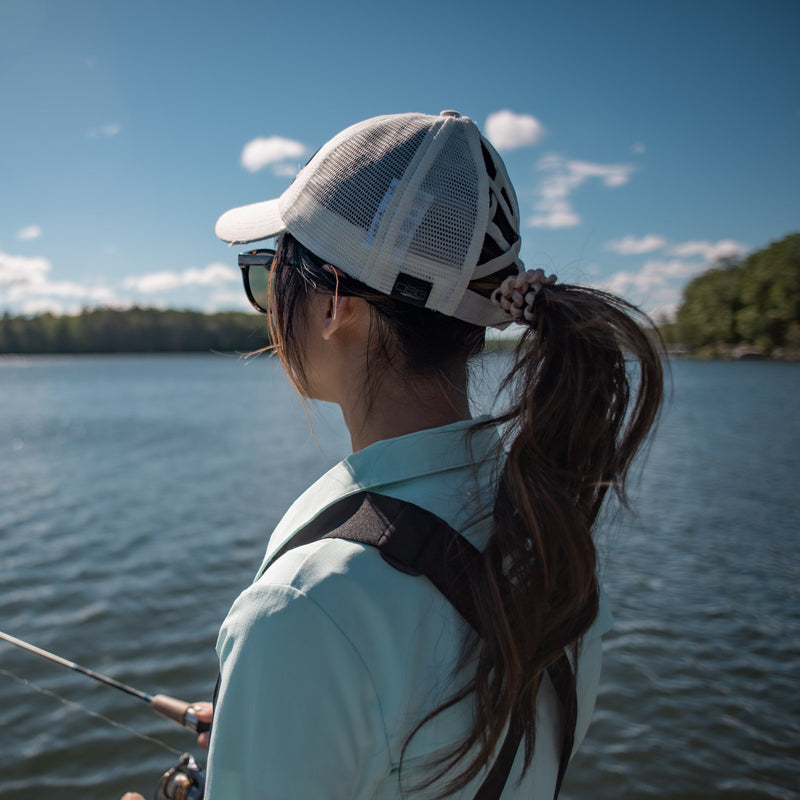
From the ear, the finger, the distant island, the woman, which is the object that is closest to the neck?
the woman

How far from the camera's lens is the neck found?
1.27 m

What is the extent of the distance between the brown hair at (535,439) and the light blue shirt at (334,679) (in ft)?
0.20

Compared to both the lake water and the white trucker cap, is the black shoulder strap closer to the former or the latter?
the white trucker cap

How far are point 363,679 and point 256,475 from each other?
47.5 ft

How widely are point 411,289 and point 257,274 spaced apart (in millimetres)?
453

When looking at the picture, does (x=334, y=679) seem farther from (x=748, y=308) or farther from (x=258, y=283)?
(x=748, y=308)

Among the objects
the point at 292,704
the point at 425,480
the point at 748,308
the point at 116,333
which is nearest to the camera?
the point at 292,704

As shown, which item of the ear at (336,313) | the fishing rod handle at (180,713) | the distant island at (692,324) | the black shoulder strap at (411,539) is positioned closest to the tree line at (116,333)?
the distant island at (692,324)

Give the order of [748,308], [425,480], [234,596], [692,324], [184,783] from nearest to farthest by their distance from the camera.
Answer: [425,480] < [184,783] < [234,596] < [748,308] < [692,324]

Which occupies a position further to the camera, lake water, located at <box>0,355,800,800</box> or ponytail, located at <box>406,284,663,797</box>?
lake water, located at <box>0,355,800,800</box>

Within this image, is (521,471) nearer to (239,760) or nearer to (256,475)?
(239,760)

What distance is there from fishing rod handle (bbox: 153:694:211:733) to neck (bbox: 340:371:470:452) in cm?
128

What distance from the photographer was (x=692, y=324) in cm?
9269

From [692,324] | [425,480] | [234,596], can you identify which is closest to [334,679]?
[425,480]
